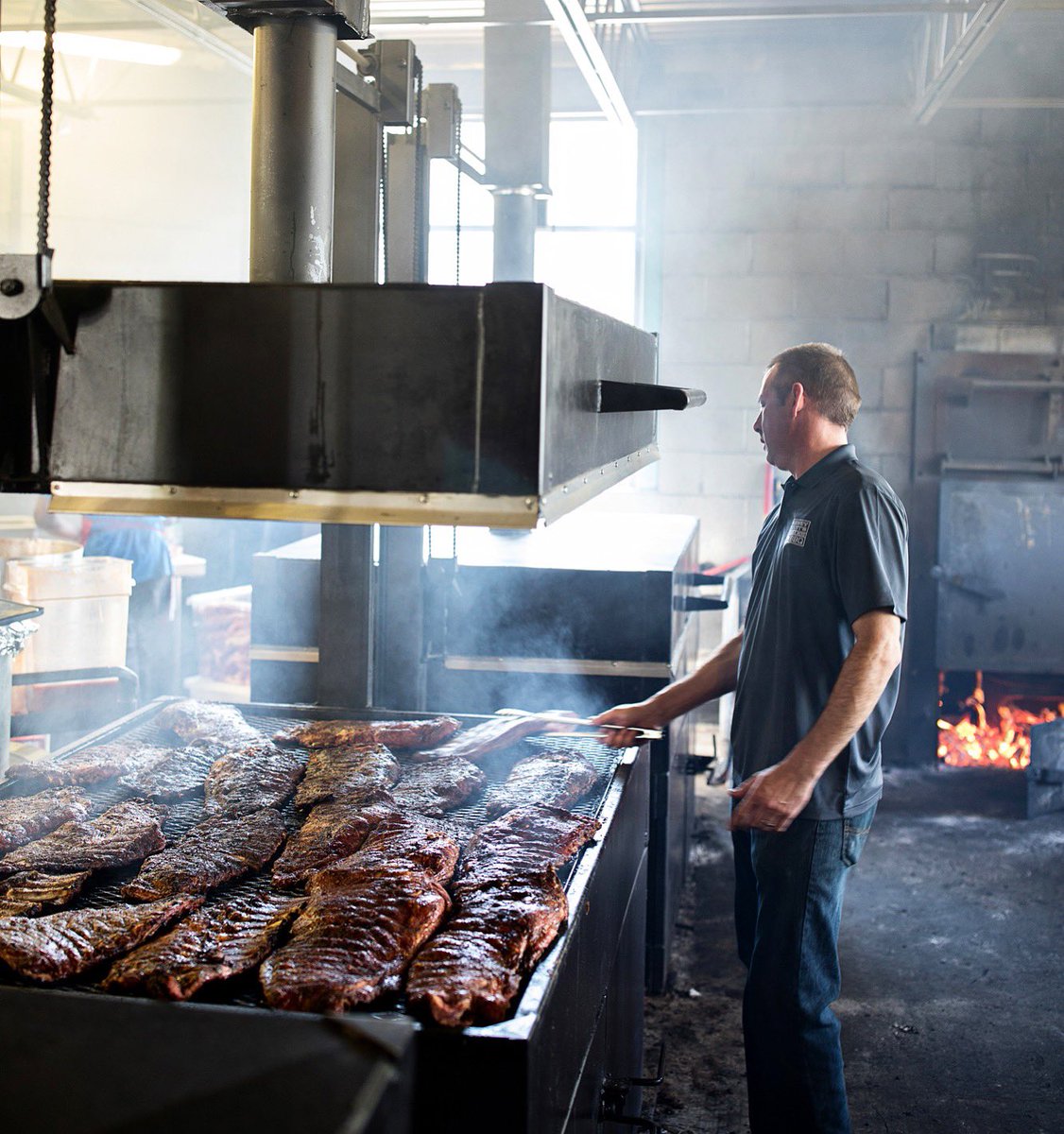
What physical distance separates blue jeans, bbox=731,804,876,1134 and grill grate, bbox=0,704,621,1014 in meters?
0.47

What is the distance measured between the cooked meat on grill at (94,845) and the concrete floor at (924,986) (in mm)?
1692

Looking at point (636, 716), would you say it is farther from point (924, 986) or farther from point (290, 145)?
point (290, 145)

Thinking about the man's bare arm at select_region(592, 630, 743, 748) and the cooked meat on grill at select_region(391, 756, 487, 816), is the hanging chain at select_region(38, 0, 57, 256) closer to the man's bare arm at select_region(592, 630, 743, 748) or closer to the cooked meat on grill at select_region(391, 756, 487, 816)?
the cooked meat on grill at select_region(391, 756, 487, 816)

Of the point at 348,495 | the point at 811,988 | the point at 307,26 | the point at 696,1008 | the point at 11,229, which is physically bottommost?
the point at 696,1008

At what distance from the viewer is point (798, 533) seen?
2.82 m

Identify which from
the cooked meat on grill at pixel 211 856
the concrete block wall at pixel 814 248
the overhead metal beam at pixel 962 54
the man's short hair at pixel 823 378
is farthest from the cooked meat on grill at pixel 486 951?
the concrete block wall at pixel 814 248

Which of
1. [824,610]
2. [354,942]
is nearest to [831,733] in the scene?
[824,610]

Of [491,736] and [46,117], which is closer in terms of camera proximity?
[46,117]

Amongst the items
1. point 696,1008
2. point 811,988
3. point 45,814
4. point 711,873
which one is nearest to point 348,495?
point 45,814

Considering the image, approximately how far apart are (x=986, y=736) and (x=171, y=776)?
16.3ft

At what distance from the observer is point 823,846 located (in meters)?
2.70

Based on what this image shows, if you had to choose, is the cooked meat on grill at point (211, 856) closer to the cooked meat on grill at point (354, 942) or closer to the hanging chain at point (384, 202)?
the cooked meat on grill at point (354, 942)

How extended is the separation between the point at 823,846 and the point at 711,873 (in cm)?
230

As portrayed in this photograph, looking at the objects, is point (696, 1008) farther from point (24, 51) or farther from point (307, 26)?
point (24, 51)
